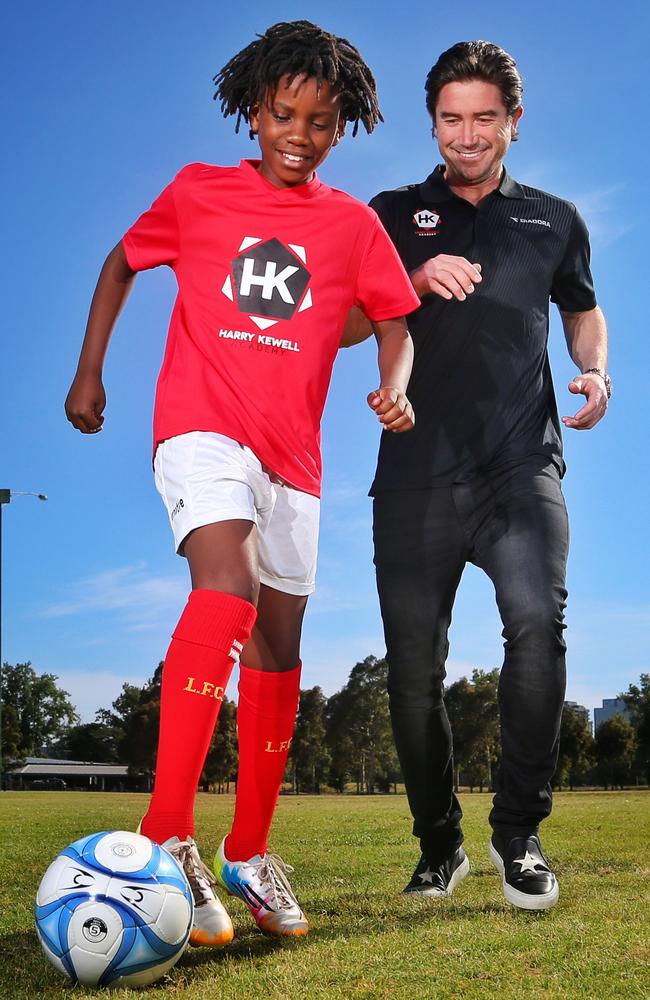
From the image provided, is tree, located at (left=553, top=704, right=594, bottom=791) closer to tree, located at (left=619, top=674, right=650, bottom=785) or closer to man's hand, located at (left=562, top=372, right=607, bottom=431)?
tree, located at (left=619, top=674, right=650, bottom=785)

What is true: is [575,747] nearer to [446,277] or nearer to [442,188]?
[442,188]

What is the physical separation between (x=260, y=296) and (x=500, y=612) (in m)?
1.65

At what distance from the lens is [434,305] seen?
15.6 feet

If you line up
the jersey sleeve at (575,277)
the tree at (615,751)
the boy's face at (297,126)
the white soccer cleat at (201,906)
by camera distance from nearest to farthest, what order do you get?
the white soccer cleat at (201,906) → the boy's face at (297,126) → the jersey sleeve at (575,277) → the tree at (615,751)

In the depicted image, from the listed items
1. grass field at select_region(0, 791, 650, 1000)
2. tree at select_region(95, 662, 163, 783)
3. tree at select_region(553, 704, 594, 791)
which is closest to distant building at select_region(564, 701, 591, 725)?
tree at select_region(553, 704, 594, 791)

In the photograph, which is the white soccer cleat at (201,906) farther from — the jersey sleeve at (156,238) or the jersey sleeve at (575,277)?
the jersey sleeve at (575,277)

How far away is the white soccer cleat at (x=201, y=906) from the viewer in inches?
126

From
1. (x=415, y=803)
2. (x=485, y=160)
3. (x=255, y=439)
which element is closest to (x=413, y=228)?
(x=485, y=160)

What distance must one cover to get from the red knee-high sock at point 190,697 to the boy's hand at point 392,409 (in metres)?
0.89

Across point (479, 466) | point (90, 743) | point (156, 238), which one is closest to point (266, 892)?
point (479, 466)

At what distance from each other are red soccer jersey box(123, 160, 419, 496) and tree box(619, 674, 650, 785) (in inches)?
2186

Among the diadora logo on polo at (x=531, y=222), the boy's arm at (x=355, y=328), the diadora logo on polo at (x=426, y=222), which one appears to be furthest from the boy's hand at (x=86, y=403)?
the diadora logo on polo at (x=531, y=222)

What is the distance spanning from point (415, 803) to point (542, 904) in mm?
811

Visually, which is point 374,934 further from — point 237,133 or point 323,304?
point 237,133
